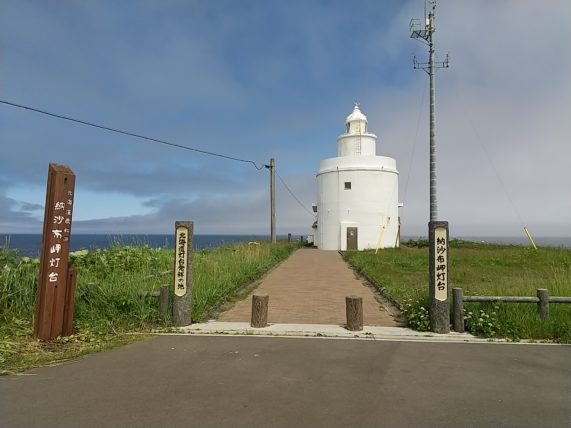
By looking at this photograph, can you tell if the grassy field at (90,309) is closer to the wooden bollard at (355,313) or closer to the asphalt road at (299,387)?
the asphalt road at (299,387)

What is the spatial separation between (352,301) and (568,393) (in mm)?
3163

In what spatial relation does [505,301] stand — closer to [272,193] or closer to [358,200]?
[272,193]

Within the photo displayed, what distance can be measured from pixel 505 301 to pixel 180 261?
5536 mm

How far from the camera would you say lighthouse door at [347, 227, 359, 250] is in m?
26.6

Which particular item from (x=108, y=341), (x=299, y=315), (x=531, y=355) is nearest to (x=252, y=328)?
(x=299, y=315)

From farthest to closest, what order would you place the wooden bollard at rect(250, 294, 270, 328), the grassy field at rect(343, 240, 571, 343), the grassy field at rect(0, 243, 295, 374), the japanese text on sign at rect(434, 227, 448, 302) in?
the wooden bollard at rect(250, 294, 270, 328), the japanese text on sign at rect(434, 227, 448, 302), the grassy field at rect(343, 240, 571, 343), the grassy field at rect(0, 243, 295, 374)

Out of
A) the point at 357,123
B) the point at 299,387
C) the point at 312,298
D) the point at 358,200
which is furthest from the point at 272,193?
the point at 299,387

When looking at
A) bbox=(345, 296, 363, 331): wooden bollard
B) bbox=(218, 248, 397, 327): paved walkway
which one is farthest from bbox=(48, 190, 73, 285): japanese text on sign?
bbox=(345, 296, 363, 331): wooden bollard

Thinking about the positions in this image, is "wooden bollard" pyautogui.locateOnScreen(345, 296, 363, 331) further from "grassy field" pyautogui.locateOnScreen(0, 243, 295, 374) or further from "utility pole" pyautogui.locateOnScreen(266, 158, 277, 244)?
"utility pole" pyautogui.locateOnScreen(266, 158, 277, 244)

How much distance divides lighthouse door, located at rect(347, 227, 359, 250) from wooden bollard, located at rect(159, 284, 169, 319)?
66.9ft

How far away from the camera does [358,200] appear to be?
26609 mm

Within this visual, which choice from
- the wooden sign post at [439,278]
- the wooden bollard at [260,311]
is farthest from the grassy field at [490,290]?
the wooden bollard at [260,311]

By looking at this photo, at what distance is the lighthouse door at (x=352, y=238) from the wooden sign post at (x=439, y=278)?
64.4 ft

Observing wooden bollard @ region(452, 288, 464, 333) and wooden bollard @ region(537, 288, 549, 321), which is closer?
wooden bollard @ region(537, 288, 549, 321)
